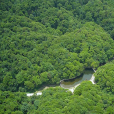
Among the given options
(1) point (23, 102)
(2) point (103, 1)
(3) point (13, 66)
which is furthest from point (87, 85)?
(2) point (103, 1)

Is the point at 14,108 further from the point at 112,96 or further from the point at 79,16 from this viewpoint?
the point at 79,16

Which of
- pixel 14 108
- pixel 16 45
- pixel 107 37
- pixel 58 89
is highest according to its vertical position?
pixel 107 37

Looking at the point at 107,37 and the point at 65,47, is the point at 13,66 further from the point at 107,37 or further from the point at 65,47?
the point at 107,37

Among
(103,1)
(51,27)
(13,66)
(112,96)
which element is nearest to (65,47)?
(51,27)

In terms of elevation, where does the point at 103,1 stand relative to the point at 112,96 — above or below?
above

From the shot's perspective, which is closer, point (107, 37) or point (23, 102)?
point (23, 102)

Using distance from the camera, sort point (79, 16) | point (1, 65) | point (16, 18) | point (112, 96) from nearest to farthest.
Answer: point (112, 96) → point (1, 65) → point (16, 18) → point (79, 16)

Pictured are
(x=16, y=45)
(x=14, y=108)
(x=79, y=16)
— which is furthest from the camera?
(x=79, y=16)
